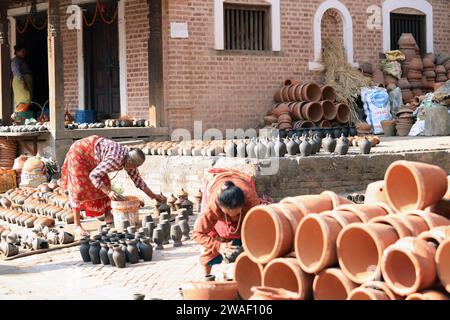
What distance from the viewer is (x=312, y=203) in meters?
5.98

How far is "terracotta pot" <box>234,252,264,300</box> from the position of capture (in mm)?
5953

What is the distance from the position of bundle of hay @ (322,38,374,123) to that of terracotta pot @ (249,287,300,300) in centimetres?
1177

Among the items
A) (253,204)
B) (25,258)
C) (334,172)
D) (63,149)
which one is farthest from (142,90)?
(253,204)

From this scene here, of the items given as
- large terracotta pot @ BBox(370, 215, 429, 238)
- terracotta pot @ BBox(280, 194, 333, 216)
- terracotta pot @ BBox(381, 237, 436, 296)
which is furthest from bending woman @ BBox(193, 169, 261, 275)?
terracotta pot @ BBox(381, 237, 436, 296)

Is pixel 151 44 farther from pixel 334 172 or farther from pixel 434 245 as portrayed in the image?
pixel 434 245

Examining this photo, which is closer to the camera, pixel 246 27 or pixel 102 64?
pixel 246 27

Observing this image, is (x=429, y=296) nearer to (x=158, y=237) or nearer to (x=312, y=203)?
(x=312, y=203)

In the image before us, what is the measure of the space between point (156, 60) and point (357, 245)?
1052cm

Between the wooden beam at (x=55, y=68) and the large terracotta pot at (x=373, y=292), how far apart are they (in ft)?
32.2

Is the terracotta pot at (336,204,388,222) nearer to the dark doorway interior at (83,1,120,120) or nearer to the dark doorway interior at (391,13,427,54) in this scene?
the dark doorway interior at (83,1,120,120)

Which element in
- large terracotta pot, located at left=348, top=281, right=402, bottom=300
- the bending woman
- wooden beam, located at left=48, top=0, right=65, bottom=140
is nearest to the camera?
large terracotta pot, located at left=348, top=281, right=402, bottom=300

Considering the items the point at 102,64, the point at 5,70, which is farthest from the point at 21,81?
the point at 102,64

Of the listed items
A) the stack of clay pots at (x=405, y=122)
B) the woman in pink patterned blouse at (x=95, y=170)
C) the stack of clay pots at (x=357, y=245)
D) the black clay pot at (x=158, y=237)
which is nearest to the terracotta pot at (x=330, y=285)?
the stack of clay pots at (x=357, y=245)
